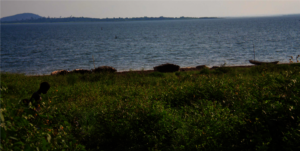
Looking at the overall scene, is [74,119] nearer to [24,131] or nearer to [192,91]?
[24,131]

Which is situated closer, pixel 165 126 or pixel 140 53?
pixel 165 126

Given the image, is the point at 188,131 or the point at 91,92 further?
the point at 91,92

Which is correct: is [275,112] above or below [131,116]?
above

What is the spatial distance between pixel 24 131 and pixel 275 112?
4559 mm

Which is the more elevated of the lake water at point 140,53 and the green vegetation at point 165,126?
the green vegetation at point 165,126

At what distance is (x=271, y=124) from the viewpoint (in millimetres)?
4145

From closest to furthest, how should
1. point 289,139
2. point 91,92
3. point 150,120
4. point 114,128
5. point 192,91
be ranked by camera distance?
point 289,139 < point 150,120 < point 114,128 < point 192,91 < point 91,92

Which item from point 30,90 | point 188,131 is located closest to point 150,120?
point 188,131

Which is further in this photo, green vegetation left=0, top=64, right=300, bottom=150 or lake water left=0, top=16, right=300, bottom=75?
lake water left=0, top=16, right=300, bottom=75

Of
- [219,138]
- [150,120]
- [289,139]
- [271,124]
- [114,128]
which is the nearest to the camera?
[289,139]

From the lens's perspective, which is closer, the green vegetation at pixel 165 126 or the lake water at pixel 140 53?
the green vegetation at pixel 165 126

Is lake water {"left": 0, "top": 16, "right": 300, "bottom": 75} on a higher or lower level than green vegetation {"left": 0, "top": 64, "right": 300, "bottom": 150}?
lower

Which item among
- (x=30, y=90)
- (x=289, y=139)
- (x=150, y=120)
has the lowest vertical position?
(x=30, y=90)

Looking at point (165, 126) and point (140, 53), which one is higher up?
point (165, 126)
